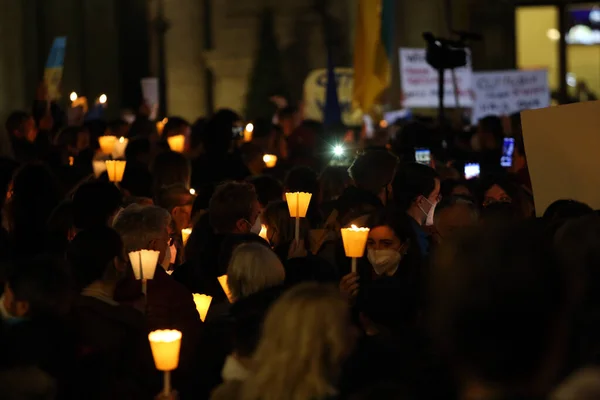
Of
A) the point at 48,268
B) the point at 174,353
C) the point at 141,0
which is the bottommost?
the point at 174,353

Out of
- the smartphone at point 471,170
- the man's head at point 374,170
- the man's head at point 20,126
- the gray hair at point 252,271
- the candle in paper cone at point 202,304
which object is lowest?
the candle in paper cone at point 202,304

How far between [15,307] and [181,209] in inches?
159

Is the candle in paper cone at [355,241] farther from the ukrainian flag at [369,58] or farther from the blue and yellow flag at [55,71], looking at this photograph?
the blue and yellow flag at [55,71]

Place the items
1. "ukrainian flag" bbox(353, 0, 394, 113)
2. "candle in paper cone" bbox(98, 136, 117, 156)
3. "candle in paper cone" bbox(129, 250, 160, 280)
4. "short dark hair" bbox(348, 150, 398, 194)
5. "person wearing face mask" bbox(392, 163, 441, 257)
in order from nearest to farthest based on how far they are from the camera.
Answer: "candle in paper cone" bbox(129, 250, 160, 280) < "person wearing face mask" bbox(392, 163, 441, 257) < "short dark hair" bbox(348, 150, 398, 194) < "candle in paper cone" bbox(98, 136, 117, 156) < "ukrainian flag" bbox(353, 0, 394, 113)

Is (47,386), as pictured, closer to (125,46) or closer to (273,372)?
(273,372)

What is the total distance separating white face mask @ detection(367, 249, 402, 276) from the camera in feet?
21.3

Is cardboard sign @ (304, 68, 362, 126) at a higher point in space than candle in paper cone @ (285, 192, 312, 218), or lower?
higher

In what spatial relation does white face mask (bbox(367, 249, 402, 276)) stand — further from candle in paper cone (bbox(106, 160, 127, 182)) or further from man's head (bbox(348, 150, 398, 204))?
candle in paper cone (bbox(106, 160, 127, 182))

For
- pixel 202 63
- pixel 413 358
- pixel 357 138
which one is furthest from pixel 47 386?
pixel 202 63

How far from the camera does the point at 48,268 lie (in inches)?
179

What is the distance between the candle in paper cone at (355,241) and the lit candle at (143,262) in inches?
32.9

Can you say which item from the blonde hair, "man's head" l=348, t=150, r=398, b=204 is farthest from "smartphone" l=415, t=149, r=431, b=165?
the blonde hair

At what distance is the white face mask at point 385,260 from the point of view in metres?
6.50

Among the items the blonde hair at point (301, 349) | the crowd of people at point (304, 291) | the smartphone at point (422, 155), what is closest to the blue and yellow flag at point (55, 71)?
the crowd of people at point (304, 291)
